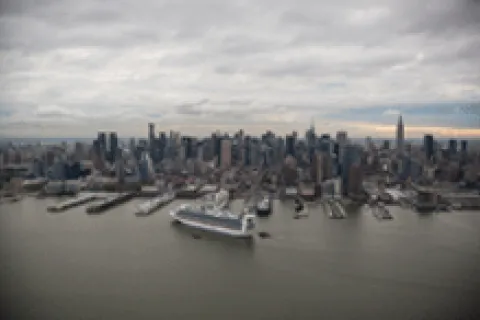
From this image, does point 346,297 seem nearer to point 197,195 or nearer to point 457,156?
point 457,156

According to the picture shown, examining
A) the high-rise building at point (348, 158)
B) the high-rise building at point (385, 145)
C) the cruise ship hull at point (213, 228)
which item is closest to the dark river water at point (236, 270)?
the cruise ship hull at point (213, 228)

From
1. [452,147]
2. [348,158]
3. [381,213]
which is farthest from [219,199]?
[452,147]

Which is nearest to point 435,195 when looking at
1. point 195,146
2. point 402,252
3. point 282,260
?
point 402,252

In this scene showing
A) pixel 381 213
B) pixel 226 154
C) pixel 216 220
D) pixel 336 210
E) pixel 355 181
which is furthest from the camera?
pixel 226 154

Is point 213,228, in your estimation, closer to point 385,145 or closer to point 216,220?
point 216,220

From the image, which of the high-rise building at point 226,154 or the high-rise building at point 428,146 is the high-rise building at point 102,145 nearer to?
the high-rise building at point 226,154

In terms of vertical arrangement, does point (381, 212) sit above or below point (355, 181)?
below

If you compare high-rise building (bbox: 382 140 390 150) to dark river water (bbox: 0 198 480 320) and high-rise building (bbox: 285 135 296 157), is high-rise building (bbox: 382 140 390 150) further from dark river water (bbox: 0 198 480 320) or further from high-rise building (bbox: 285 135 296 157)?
high-rise building (bbox: 285 135 296 157)

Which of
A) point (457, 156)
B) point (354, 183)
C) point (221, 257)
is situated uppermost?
point (457, 156)

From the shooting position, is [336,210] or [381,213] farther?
[336,210]
